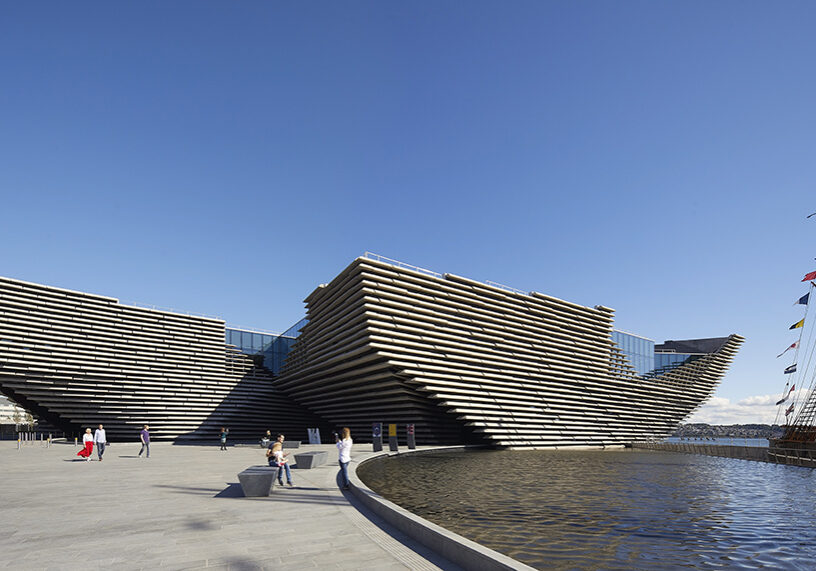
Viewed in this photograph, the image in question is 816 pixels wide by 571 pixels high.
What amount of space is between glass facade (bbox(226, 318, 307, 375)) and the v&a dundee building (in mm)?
241

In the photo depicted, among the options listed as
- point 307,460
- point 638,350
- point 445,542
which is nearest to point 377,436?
point 307,460

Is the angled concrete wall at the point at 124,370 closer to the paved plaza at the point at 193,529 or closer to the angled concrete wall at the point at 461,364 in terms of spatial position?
the angled concrete wall at the point at 461,364

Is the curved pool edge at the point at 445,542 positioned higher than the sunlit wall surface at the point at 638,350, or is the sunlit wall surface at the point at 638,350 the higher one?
the sunlit wall surface at the point at 638,350

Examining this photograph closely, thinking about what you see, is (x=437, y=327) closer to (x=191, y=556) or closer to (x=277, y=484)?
(x=277, y=484)

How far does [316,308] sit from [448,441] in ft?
53.3

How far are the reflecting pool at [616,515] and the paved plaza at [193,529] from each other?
6.56 ft

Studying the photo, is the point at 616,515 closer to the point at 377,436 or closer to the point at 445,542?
the point at 445,542

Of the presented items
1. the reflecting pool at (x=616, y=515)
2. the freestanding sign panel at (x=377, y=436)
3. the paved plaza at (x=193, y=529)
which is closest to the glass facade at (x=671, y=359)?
the reflecting pool at (x=616, y=515)

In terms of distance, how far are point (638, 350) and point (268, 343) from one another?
4378 centimetres

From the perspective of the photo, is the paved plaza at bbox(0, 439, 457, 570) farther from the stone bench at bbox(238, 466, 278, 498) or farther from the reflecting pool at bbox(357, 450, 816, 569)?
the reflecting pool at bbox(357, 450, 816, 569)

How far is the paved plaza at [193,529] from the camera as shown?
6.68 m

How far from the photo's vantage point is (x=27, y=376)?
39.9m

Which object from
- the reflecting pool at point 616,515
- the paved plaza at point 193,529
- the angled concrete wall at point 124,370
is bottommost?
the reflecting pool at point 616,515

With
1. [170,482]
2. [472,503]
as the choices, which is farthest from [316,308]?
[472,503]
